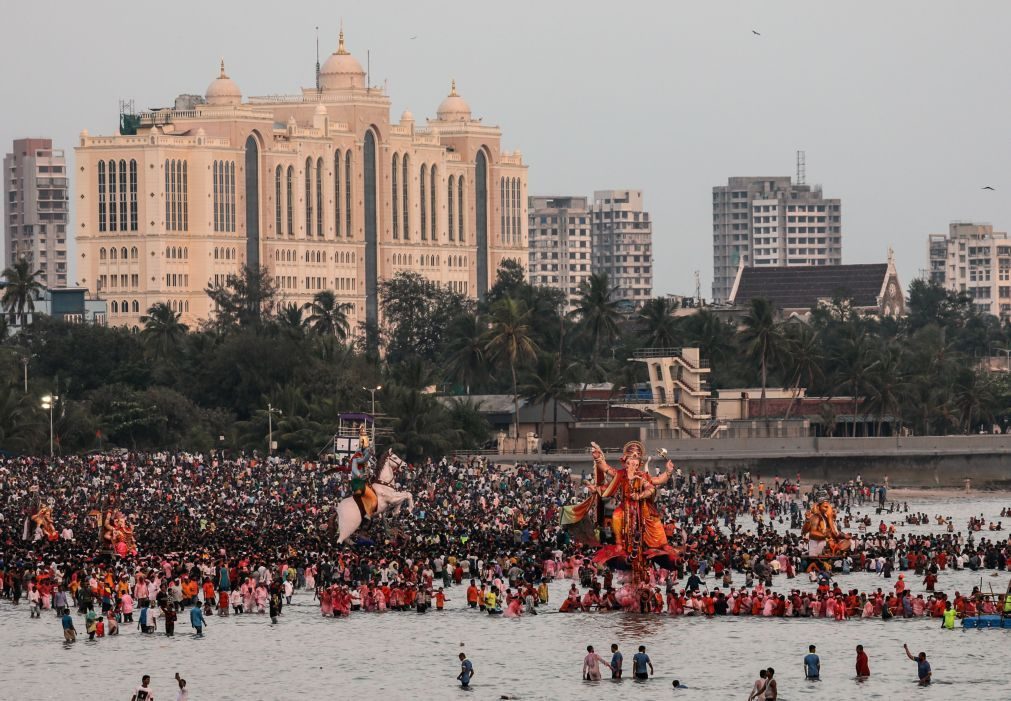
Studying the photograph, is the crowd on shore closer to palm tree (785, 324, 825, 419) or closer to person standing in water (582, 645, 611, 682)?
person standing in water (582, 645, 611, 682)

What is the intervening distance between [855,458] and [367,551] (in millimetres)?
53269

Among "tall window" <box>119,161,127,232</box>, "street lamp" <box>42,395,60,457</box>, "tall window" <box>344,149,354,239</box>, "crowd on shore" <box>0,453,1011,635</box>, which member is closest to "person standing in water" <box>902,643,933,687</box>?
"crowd on shore" <box>0,453,1011,635</box>

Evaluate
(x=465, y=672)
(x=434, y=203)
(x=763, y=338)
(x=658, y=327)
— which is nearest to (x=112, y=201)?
(x=434, y=203)

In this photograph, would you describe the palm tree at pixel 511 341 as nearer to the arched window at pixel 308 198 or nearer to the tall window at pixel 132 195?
the tall window at pixel 132 195

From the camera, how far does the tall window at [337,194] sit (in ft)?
611

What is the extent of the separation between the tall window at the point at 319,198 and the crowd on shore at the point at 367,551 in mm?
78876

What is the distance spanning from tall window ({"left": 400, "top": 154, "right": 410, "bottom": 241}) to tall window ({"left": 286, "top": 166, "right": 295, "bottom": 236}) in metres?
11.3

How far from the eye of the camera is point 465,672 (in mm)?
57938

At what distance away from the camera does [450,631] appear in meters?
67.2

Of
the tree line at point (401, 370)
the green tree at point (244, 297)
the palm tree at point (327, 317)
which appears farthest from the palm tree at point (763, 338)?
the green tree at point (244, 297)

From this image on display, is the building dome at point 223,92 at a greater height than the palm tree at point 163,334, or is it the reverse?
the building dome at point 223,92

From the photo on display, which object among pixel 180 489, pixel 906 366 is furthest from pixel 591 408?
pixel 180 489

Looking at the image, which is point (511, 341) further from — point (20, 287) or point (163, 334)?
point (20, 287)

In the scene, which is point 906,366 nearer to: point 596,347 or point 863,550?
point 596,347
